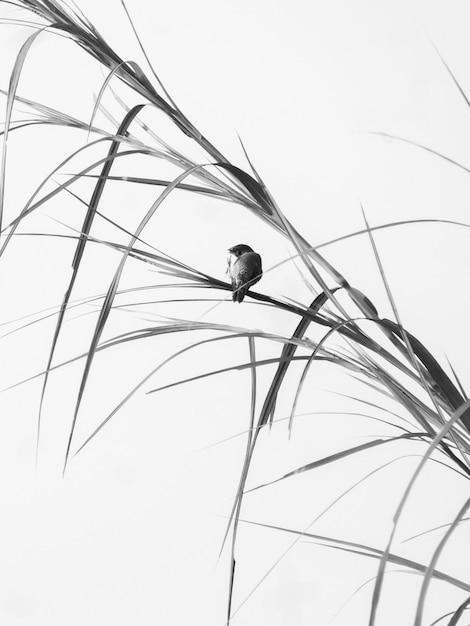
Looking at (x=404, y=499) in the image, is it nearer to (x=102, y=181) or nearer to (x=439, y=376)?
(x=439, y=376)

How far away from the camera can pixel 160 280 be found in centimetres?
123

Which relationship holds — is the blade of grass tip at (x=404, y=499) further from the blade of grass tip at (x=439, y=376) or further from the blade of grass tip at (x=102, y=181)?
the blade of grass tip at (x=102, y=181)

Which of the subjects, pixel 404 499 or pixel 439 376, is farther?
pixel 439 376

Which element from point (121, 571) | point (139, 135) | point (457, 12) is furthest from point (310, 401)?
point (457, 12)

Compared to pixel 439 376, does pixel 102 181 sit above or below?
above

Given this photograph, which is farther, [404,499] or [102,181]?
[102,181]

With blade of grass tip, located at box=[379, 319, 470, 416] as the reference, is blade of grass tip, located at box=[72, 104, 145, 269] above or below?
above

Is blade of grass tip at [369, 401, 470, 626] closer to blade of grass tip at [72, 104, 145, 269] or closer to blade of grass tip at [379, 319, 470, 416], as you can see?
blade of grass tip at [379, 319, 470, 416]

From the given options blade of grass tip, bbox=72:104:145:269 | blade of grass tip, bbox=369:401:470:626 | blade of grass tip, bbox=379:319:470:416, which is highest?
blade of grass tip, bbox=72:104:145:269

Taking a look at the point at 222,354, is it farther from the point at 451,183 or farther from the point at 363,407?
the point at 451,183

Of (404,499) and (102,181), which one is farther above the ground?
(102,181)

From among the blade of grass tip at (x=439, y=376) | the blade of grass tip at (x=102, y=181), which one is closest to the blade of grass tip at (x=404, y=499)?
the blade of grass tip at (x=439, y=376)

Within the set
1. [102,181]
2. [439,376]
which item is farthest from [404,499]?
[102,181]

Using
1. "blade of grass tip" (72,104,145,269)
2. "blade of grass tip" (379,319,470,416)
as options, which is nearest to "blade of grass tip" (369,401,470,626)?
"blade of grass tip" (379,319,470,416)
